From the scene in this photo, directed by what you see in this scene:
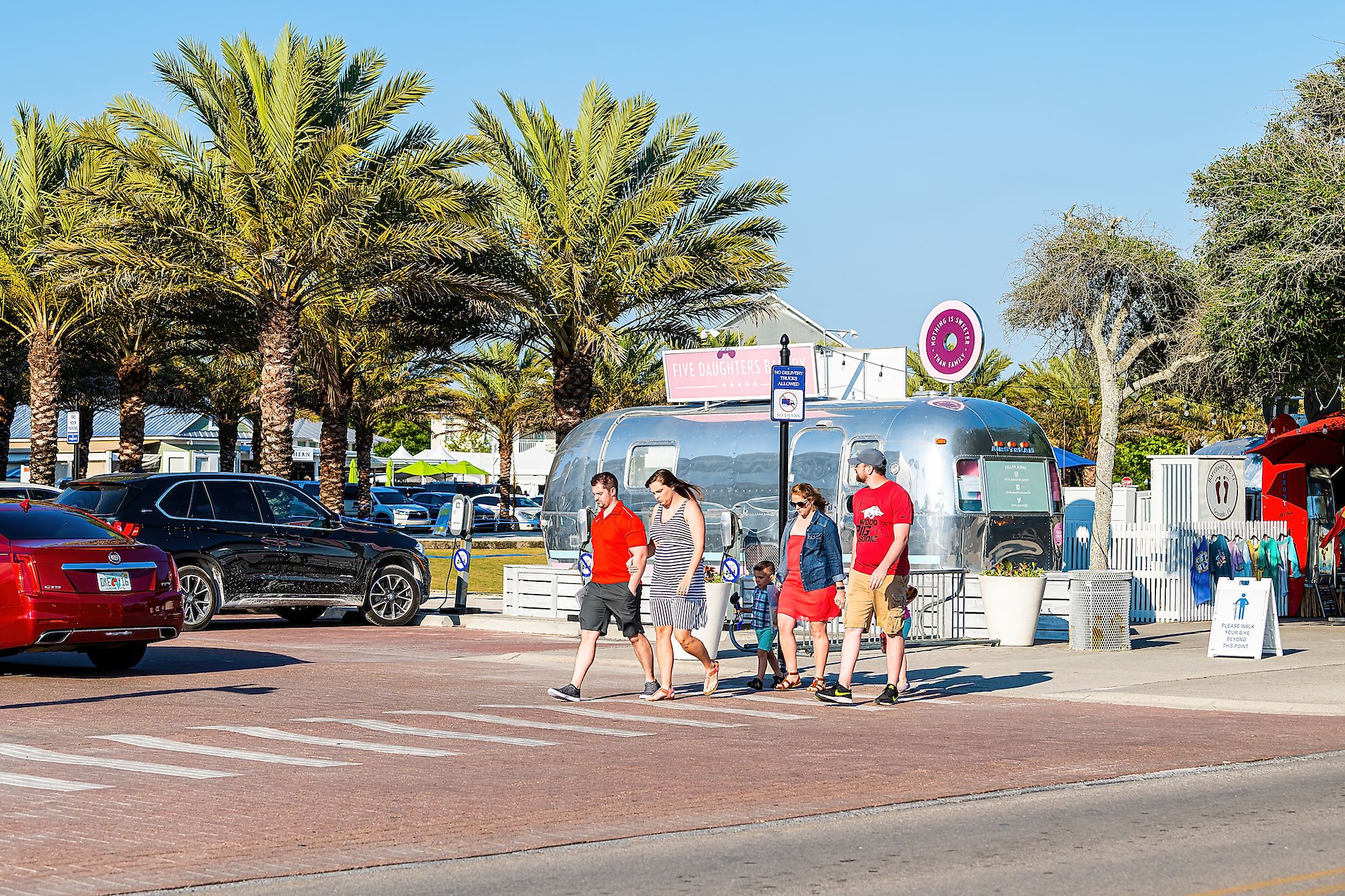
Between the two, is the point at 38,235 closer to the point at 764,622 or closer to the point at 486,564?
the point at 486,564

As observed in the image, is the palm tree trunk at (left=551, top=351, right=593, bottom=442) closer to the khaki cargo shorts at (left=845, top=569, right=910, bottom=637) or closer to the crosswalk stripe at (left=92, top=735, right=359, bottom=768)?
the khaki cargo shorts at (left=845, top=569, right=910, bottom=637)

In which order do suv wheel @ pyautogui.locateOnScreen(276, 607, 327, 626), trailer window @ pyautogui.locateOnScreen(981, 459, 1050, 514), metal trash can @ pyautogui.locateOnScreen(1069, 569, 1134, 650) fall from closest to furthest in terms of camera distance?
metal trash can @ pyautogui.locateOnScreen(1069, 569, 1134, 650), trailer window @ pyautogui.locateOnScreen(981, 459, 1050, 514), suv wheel @ pyautogui.locateOnScreen(276, 607, 327, 626)

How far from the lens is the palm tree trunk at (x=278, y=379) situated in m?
27.5

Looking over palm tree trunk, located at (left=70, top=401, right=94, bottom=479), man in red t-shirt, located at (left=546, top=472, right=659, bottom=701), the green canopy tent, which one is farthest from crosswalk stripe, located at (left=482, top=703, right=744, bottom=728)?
the green canopy tent

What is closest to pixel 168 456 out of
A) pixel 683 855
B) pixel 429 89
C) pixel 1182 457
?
pixel 429 89

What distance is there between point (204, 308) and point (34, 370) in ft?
19.9

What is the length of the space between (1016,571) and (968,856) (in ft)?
37.4

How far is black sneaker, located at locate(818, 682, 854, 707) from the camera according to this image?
1280cm

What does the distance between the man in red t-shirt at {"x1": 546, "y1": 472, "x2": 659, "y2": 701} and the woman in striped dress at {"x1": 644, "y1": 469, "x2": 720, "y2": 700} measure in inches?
6.8

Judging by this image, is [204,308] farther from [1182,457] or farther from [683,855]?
[683,855]

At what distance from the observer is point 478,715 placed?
12125 mm

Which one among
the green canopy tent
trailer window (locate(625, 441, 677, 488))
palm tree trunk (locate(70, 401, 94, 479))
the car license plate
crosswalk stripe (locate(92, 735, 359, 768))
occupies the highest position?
palm tree trunk (locate(70, 401, 94, 479))

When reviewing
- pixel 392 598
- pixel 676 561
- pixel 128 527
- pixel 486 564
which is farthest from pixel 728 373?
pixel 486 564

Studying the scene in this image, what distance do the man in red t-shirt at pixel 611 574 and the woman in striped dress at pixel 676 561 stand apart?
0.57ft
